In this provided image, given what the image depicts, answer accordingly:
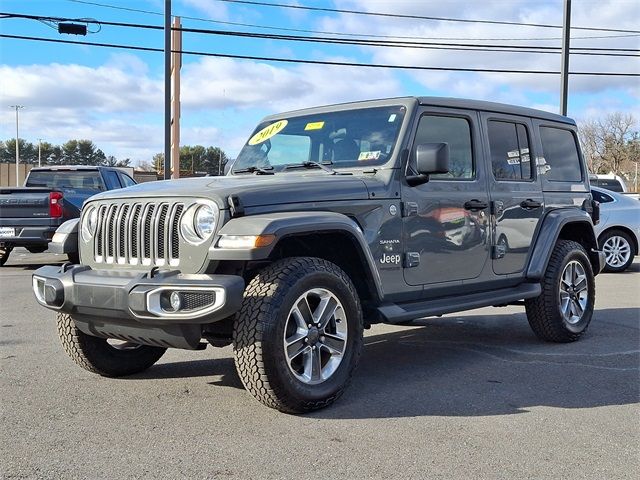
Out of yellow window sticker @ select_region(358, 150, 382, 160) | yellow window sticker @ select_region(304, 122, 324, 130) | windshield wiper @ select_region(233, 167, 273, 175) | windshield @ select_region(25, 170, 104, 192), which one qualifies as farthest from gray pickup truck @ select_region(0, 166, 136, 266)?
yellow window sticker @ select_region(358, 150, 382, 160)

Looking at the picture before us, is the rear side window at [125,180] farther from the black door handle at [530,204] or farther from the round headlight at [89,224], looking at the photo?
the black door handle at [530,204]

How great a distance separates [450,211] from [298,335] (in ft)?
5.76

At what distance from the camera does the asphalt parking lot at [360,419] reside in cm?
347

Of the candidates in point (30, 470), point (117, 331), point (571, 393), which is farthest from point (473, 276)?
point (30, 470)

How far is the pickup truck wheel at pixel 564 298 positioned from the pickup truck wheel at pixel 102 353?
3.33 metres

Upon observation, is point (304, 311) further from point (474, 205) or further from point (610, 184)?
point (610, 184)

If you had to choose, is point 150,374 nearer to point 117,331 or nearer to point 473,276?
point 117,331

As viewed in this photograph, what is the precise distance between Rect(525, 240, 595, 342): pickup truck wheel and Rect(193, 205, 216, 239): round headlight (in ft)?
11.2

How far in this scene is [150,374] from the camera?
17.5ft

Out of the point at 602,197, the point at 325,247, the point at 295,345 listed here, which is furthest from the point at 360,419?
the point at 602,197

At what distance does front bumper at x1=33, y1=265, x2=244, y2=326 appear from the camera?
3889mm

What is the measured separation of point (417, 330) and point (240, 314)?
11.5 ft

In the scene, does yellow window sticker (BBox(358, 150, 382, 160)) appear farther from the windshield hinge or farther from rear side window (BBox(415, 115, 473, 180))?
the windshield hinge

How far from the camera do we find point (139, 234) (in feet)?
14.5
